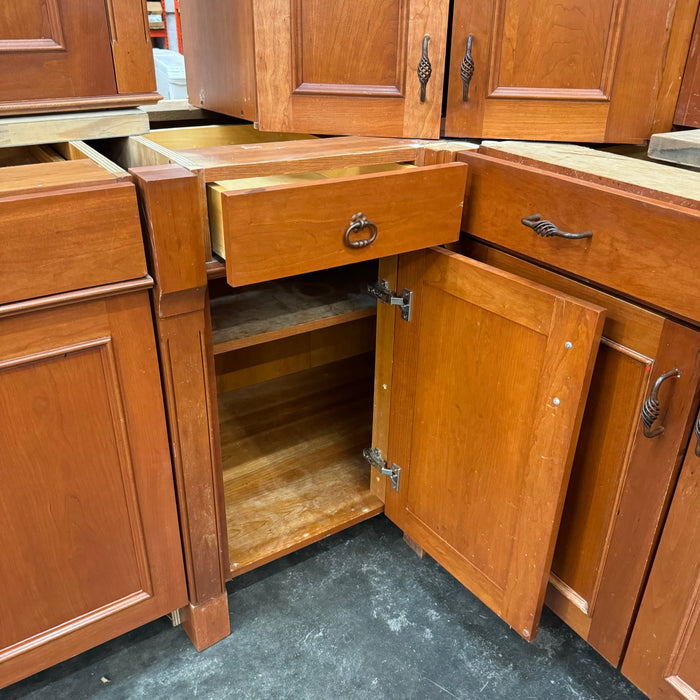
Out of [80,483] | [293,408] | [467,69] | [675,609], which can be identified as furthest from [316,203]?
[293,408]

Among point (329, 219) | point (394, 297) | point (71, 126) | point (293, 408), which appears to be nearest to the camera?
point (329, 219)

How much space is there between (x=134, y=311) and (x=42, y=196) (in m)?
0.19

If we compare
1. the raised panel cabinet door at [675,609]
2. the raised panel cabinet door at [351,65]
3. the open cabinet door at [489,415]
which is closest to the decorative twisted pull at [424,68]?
the raised panel cabinet door at [351,65]

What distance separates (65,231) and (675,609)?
954 mm

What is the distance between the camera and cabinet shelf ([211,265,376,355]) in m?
1.13

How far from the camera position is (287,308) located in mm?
1222

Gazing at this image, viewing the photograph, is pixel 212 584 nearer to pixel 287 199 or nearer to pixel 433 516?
pixel 433 516

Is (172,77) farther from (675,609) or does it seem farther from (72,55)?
(675,609)

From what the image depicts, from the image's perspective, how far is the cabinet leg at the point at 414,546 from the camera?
4.42 feet

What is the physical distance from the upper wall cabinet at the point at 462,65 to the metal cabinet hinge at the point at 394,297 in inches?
10.7

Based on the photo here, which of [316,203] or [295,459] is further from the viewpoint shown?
[295,459]

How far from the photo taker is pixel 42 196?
→ 0.73 metres

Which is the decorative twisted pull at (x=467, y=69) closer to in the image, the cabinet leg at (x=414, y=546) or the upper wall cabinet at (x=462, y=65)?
the upper wall cabinet at (x=462, y=65)

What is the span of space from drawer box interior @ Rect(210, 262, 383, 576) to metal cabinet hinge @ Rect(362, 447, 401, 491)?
93mm
